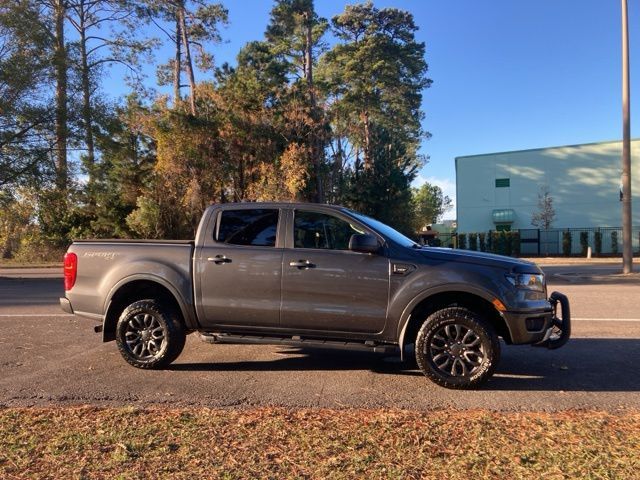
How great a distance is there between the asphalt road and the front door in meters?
0.65

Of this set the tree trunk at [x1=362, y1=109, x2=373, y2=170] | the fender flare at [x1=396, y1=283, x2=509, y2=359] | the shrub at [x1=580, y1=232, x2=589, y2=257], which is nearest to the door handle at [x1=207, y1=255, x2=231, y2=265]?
the fender flare at [x1=396, y1=283, x2=509, y2=359]

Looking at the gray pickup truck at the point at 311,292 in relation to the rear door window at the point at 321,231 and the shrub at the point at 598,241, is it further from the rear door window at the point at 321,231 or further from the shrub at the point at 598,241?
the shrub at the point at 598,241

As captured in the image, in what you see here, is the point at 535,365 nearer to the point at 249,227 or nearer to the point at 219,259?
the point at 249,227

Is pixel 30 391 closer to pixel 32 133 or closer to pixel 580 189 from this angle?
pixel 32 133

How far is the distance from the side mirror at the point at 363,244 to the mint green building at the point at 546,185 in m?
43.0

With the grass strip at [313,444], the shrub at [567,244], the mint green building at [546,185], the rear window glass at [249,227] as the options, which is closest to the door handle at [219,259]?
the rear window glass at [249,227]

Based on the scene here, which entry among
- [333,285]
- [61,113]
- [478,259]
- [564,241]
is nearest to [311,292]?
[333,285]

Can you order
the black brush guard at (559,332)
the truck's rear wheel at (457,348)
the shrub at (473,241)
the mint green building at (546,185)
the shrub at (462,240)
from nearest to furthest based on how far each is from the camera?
1. the truck's rear wheel at (457,348)
2. the black brush guard at (559,332)
3. the shrub at (473,241)
4. the shrub at (462,240)
5. the mint green building at (546,185)

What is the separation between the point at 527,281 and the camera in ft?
17.5

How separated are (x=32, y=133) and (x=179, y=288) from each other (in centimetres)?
1677

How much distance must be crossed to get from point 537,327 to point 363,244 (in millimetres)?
1969

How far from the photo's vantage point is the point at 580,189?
44.1m

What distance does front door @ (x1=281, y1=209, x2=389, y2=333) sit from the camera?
17.8ft

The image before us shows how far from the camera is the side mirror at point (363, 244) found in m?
5.35
